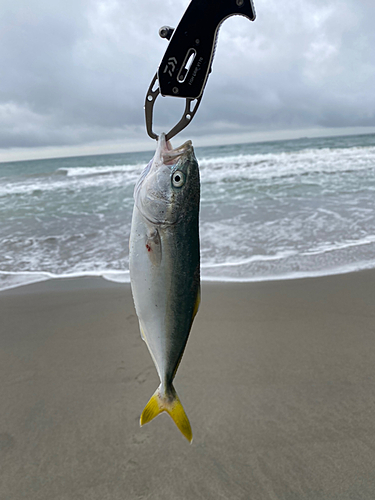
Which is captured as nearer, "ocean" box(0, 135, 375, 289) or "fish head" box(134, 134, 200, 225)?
"fish head" box(134, 134, 200, 225)

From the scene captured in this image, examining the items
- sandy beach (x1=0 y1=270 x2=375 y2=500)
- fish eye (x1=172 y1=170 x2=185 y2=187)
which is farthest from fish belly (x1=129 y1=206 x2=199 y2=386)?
sandy beach (x1=0 y1=270 x2=375 y2=500)

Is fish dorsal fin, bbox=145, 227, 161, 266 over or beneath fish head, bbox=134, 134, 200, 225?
beneath

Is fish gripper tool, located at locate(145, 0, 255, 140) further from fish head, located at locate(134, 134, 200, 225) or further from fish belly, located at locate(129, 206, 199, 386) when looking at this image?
fish belly, located at locate(129, 206, 199, 386)

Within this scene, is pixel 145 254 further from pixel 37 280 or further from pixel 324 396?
pixel 37 280

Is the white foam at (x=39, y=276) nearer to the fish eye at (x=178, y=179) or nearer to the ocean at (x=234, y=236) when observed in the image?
the ocean at (x=234, y=236)

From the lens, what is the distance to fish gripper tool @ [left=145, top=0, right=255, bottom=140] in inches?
52.8

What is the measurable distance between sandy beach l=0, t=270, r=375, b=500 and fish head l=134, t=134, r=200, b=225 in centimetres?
163

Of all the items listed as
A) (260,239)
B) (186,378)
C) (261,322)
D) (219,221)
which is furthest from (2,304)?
(219,221)

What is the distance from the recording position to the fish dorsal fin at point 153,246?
1.45 meters

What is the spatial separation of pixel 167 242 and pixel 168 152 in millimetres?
361

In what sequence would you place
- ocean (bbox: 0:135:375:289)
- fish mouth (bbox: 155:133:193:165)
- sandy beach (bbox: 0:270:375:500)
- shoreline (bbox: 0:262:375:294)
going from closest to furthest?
fish mouth (bbox: 155:133:193:165) < sandy beach (bbox: 0:270:375:500) < shoreline (bbox: 0:262:375:294) < ocean (bbox: 0:135:375:289)

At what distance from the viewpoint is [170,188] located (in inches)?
57.4

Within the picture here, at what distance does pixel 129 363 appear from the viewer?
10.5ft

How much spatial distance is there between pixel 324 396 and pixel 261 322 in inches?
45.1
